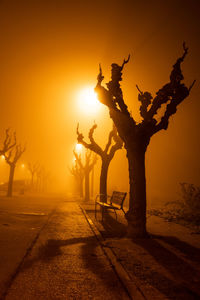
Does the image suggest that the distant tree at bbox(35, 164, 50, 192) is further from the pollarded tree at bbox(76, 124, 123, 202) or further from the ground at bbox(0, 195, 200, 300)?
the ground at bbox(0, 195, 200, 300)

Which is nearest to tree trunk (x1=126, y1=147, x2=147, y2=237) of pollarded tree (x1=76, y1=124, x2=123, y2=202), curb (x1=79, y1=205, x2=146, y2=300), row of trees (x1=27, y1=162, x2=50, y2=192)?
curb (x1=79, y1=205, x2=146, y2=300)

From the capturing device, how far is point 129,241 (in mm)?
5871

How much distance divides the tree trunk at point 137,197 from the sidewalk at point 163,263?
0.47 m

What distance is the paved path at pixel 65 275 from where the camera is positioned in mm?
2984

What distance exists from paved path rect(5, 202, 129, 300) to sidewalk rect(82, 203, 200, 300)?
1.21 feet

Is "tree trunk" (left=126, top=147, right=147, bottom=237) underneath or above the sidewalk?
above

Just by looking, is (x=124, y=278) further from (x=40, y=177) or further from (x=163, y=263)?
(x=40, y=177)

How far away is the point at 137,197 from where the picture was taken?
675cm

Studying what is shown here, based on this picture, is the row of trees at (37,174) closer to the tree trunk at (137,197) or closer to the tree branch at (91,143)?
the tree branch at (91,143)

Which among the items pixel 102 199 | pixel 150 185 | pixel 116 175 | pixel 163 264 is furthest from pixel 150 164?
pixel 163 264

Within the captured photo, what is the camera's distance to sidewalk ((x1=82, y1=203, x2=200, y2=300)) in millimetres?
3131

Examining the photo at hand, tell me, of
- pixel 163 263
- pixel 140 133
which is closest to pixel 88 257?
pixel 163 263

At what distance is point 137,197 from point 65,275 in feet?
11.8

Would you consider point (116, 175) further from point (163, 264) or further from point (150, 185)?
point (163, 264)
